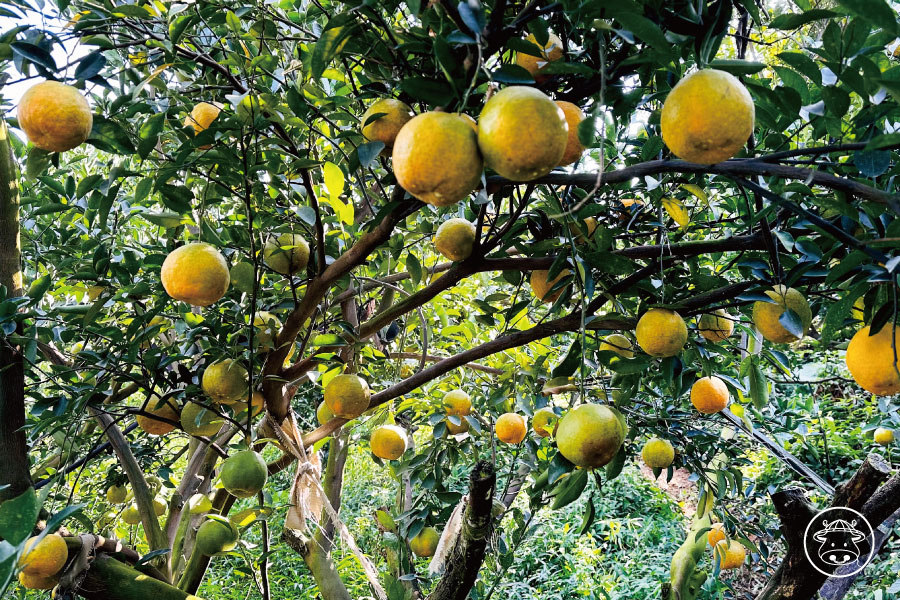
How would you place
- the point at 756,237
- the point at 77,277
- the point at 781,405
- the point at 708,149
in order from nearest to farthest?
the point at 708,149, the point at 756,237, the point at 77,277, the point at 781,405

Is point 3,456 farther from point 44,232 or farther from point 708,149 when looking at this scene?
point 708,149

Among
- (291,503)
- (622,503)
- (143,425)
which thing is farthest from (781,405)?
(622,503)

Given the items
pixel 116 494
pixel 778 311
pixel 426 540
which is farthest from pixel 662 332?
pixel 116 494

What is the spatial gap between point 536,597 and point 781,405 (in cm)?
227

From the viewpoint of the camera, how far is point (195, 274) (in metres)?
1.15

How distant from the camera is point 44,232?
1878 millimetres

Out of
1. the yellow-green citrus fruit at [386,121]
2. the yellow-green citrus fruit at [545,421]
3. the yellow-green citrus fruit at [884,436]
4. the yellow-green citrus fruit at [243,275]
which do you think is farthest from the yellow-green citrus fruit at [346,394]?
the yellow-green citrus fruit at [884,436]

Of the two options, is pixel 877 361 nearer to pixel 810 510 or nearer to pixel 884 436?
pixel 810 510

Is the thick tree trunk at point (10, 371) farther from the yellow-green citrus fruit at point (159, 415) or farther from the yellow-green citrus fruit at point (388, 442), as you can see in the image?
the yellow-green citrus fruit at point (388, 442)

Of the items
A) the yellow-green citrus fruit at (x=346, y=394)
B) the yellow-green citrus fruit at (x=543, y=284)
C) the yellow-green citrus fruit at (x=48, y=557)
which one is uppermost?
the yellow-green citrus fruit at (x=543, y=284)

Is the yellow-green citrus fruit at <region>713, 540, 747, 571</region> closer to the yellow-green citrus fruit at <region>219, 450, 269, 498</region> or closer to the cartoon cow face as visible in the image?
the cartoon cow face

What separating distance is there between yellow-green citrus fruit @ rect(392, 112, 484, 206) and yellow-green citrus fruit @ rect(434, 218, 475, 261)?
1.97ft

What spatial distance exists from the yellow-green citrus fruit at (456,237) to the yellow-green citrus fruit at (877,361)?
738mm

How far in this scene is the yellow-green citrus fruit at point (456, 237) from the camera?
1310 millimetres
